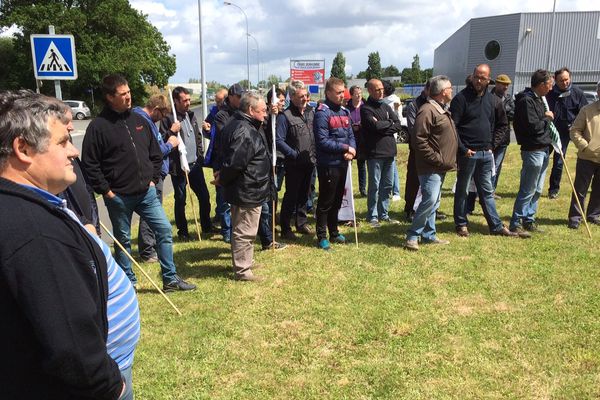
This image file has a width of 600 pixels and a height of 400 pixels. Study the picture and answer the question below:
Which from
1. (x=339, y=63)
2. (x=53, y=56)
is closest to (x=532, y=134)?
(x=53, y=56)

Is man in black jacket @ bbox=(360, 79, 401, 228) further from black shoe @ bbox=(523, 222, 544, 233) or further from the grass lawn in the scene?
black shoe @ bbox=(523, 222, 544, 233)

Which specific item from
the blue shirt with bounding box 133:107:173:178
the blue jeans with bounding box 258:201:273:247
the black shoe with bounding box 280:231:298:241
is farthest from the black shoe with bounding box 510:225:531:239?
the blue shirt with bounding box 133:107:173:178

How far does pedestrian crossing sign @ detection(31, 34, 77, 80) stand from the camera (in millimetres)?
6609

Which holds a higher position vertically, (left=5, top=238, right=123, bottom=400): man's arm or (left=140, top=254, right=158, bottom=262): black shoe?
(left=5, top=238, right=123, bottom=400): man's arm

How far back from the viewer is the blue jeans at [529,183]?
19.9ft

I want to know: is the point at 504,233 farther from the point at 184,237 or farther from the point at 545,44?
the point at 545,44

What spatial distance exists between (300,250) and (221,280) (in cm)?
131

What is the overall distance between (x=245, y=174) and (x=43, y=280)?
11.6ft

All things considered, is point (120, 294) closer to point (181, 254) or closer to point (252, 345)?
point (252, 345)

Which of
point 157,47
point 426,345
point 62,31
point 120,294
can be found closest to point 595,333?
point 426,345

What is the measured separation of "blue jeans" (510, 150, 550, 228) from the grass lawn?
0.43 metres

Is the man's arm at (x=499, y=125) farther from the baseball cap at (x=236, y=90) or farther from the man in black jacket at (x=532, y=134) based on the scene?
the baseball cap at (x=236, y=90)

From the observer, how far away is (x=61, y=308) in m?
1.28

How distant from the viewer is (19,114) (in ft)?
4.70
